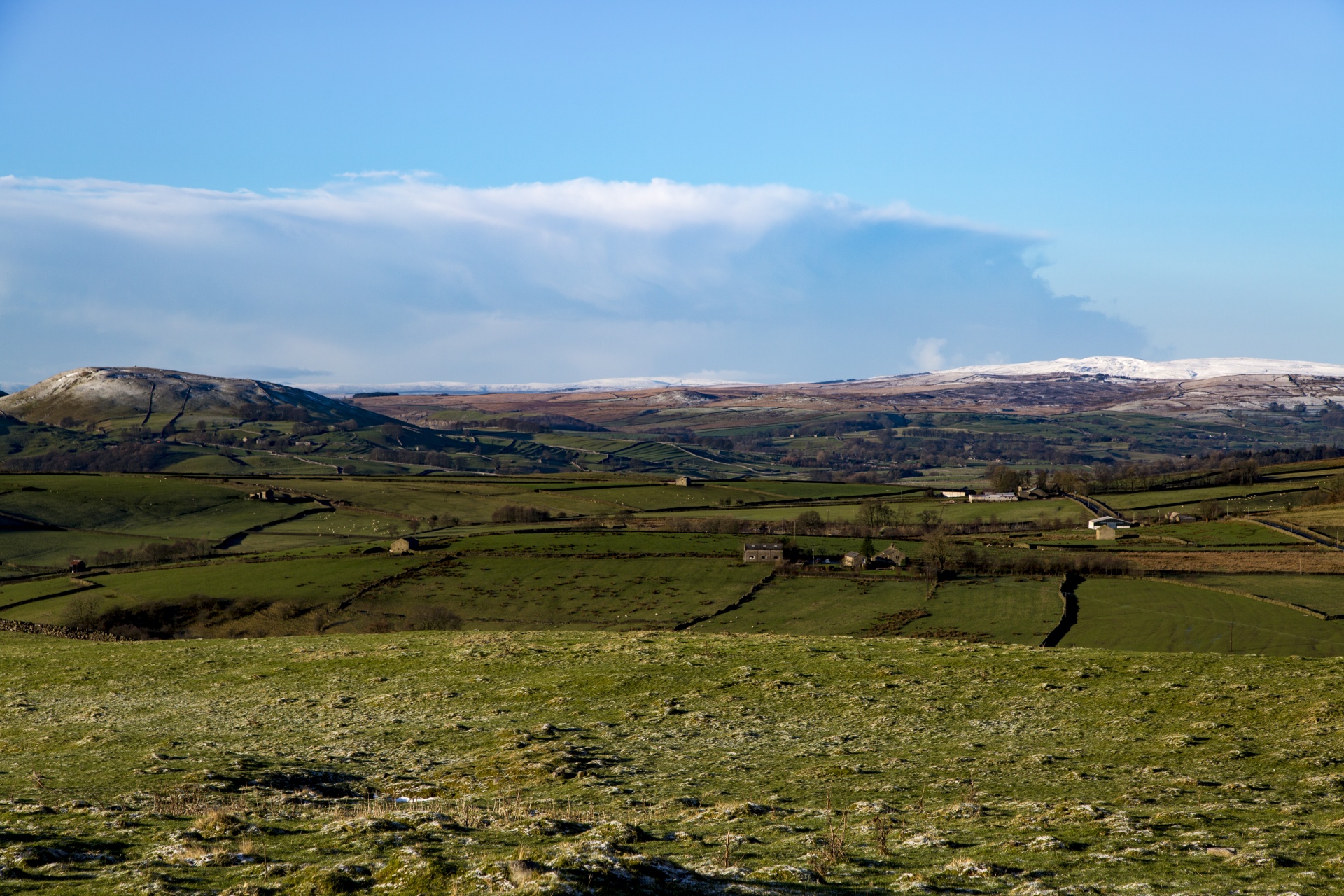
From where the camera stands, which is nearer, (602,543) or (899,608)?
(899,608)

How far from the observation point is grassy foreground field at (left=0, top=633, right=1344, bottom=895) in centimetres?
1273

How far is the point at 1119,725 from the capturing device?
910 inches

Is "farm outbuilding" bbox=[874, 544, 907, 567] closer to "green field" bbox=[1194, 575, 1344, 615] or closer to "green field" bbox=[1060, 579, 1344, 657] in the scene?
"green field" bbox=[1060, 579, 1344, 657]

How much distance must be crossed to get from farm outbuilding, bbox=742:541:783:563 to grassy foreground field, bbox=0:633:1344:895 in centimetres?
6195

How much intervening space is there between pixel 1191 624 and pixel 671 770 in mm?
61231

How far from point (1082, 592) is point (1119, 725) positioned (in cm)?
6090

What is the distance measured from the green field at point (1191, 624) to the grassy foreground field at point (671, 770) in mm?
34321

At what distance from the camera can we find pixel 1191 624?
67625 mm

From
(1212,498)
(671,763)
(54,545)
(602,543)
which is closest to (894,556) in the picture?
(602,543)

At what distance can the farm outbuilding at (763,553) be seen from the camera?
9769 cm

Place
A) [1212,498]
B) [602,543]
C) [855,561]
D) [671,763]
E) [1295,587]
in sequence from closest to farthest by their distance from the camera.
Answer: [671,763] < [1295,587] < [855,561] < [602,543] < [1212,498]

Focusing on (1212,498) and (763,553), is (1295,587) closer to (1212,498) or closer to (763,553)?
(763,553)

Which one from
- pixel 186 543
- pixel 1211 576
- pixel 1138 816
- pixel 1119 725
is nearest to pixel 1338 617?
pixel 1211 576

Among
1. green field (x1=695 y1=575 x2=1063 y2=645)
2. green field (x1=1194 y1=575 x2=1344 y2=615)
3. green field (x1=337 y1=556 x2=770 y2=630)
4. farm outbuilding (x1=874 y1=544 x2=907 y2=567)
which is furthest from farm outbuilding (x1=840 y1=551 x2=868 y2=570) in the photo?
green field (x1=1194 y1=575 x2=1344 y2=615)
